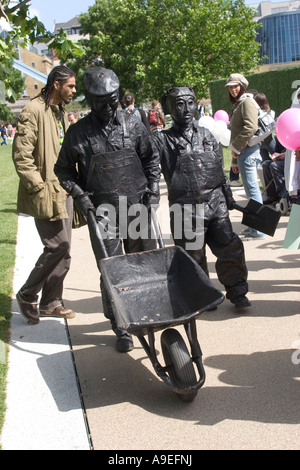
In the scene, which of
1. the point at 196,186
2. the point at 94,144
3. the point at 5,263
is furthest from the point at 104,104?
the point at 5,263

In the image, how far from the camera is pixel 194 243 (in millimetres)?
5078

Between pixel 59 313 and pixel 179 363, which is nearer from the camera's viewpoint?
pixel 179 363

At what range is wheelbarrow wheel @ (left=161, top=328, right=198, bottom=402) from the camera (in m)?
3.63

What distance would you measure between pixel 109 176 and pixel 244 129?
3478 mm

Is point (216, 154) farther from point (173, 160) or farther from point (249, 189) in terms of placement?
point (249, 189)

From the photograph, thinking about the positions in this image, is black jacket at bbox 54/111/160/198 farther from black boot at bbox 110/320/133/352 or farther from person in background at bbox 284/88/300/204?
person in background at bbox 284/88/300/204

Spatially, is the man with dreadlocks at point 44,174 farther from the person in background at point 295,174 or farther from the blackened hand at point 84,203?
the person in background at point 295,174

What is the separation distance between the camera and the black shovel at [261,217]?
516cm

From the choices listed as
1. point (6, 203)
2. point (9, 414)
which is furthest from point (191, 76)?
point (9, 414)

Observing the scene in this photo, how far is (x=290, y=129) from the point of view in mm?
5113

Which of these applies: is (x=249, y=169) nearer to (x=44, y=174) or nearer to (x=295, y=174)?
(x=295, y=174)

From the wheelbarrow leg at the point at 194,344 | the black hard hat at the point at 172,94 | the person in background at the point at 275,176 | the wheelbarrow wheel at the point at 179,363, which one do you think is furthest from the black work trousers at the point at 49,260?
the person in background at the point at 275,176

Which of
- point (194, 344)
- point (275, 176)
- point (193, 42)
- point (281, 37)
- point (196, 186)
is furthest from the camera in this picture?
point (281, 37)

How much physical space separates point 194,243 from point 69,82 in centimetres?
178
